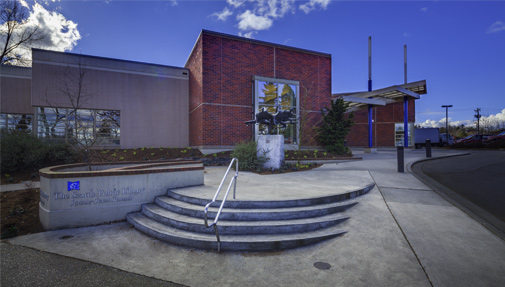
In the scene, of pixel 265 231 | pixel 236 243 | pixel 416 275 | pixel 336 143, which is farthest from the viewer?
pixel 336 143

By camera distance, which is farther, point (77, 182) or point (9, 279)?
point (77, 182)

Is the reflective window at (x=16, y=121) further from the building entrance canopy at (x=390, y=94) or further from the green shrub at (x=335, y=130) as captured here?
the building entrance canopy at (x=390, y=94)

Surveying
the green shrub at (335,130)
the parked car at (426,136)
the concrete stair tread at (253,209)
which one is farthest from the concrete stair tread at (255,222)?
the parked car at (426,136)

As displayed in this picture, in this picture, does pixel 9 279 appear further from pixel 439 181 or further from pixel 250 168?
pixel 439 181

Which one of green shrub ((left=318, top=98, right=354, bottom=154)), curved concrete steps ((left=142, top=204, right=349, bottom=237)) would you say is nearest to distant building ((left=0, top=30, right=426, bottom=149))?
green shrub ((left=318, top=98, right=354, bottom=154))

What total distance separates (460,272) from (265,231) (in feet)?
9.37

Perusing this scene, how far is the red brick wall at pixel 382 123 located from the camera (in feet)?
95.1

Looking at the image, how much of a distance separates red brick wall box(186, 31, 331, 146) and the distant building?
0.20 feet

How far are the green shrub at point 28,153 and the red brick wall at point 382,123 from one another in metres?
29.5

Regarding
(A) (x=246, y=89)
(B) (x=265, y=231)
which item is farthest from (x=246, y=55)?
(B) (x=265, y=231)

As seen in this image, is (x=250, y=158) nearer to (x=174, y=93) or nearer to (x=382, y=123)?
(x=174, y=93)

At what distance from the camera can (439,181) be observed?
8.45 m

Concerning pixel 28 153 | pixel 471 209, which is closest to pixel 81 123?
pixel 28 153

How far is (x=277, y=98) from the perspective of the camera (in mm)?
16016
